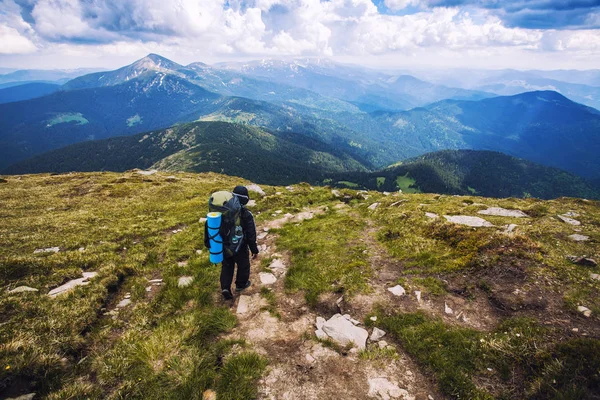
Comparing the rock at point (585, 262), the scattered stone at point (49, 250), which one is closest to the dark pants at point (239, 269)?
the scattered stone at point (49, 250)

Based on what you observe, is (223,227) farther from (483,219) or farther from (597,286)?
(483,219)

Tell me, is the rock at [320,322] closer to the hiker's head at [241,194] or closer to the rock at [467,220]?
the hiker's head at [241,194]

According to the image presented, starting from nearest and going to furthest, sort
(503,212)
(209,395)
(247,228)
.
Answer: (209,395), (247,228), (503,212)

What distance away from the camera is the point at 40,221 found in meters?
19.5

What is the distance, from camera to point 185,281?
11.5 metres

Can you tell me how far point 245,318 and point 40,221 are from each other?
20201mm

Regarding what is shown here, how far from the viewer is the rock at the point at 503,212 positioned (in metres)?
17.7

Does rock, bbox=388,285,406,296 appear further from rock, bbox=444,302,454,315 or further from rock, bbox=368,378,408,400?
rock, bbox=368,378,408,400

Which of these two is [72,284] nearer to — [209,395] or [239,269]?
[239,269]

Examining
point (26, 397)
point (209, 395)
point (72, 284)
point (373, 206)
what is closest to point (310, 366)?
point (209, 395)

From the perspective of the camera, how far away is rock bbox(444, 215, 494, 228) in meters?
15.2

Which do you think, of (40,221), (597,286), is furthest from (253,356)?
(40,221)

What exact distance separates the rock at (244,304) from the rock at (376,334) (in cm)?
445

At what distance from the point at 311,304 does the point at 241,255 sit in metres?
3.38
